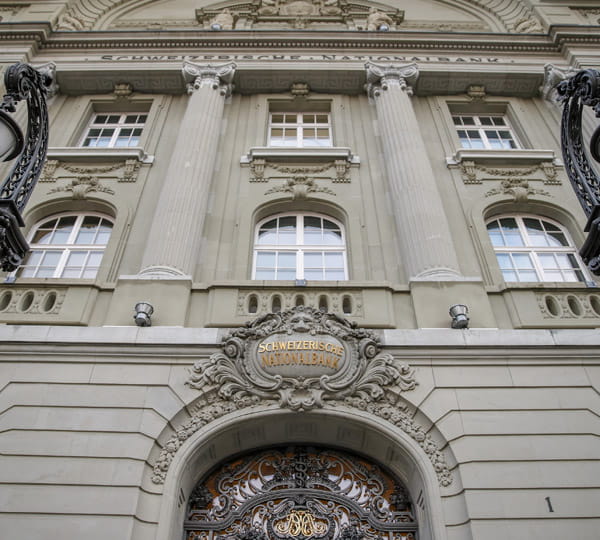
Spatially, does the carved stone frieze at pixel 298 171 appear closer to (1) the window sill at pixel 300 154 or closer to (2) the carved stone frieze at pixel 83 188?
(1) the window sill at pixel 300 154

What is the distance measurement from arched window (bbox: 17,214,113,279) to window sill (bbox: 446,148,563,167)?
792 centimetres

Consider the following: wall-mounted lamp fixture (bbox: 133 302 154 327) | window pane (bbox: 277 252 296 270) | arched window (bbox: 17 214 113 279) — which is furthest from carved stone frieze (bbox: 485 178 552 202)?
arched window (bbox: 17 214 113 279)

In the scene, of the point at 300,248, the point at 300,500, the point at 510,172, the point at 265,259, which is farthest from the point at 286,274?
the point at 510,172

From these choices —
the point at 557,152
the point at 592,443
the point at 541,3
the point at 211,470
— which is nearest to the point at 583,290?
the point at 592,443

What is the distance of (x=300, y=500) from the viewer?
709 centimetres

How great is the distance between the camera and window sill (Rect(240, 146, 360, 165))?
11875 millimetres

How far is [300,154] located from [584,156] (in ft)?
21.3

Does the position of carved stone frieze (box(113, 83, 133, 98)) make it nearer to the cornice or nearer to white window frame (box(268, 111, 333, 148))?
the cornice

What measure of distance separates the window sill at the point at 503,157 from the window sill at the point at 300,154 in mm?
2324

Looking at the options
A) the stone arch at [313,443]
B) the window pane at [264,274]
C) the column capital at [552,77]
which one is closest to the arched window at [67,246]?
the window pane at [264,274]

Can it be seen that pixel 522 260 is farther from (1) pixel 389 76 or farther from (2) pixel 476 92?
(1) pixel 389 76

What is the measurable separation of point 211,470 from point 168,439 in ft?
3.28

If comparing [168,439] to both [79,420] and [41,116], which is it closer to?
[79,420]

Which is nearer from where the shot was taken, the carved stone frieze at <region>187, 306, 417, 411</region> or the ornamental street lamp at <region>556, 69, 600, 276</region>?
the ornamental street lamp at <region>556, 69, 600, 276</region>
